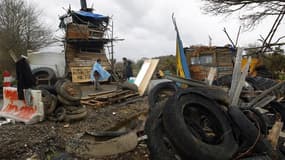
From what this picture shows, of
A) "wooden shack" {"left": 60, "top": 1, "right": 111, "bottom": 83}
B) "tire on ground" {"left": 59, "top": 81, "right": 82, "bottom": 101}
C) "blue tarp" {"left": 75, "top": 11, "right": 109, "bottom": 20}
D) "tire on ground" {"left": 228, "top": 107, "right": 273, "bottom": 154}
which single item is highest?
"blue tarp" {"left": 75, "top": 11, "right": 109, "bottom": 20}

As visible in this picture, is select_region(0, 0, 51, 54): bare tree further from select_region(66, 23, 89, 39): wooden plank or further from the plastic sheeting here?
the plastic sheeting

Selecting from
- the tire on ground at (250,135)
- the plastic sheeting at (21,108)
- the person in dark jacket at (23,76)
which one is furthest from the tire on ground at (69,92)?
the tire on ground at (250,135)

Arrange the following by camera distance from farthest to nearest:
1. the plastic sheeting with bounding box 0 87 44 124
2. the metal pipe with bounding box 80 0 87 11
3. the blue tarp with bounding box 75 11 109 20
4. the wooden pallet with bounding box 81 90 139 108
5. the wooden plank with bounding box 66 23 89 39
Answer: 1. the metal pipe with bounding box 80 0 87 11
2. the blue tarp with bounding box 75 11 109 20
3. the wooden plank with bounding box 66 23 89 39
4. the wooden pallet with bounding box 81 90 139 108
5. the plastic sheeting with bounding box 0 87 44 124

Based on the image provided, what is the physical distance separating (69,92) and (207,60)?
10339 mm

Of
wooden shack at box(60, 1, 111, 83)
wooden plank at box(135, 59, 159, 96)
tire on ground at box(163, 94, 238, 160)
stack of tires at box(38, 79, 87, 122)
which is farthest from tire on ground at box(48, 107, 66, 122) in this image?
wooden shack at box(60, 1, 111, 83)

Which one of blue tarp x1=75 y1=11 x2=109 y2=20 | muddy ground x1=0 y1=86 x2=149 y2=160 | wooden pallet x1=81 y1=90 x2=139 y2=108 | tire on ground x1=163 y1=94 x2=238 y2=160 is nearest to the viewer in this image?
tire on ground x1=163 y1=94 x2=238 y2=160

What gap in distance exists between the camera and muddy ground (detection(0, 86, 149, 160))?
3.24m

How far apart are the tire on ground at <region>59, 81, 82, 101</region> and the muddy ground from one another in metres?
0.65

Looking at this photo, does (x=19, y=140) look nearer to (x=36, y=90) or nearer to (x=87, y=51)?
(x=36, y=90)

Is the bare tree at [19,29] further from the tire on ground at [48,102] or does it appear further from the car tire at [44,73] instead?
the tire on ground at [48,102]

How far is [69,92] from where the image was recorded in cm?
563

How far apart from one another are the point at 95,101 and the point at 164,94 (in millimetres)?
2822

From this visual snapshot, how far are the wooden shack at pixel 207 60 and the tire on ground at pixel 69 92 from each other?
358 inches

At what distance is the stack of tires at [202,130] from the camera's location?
2.59m
